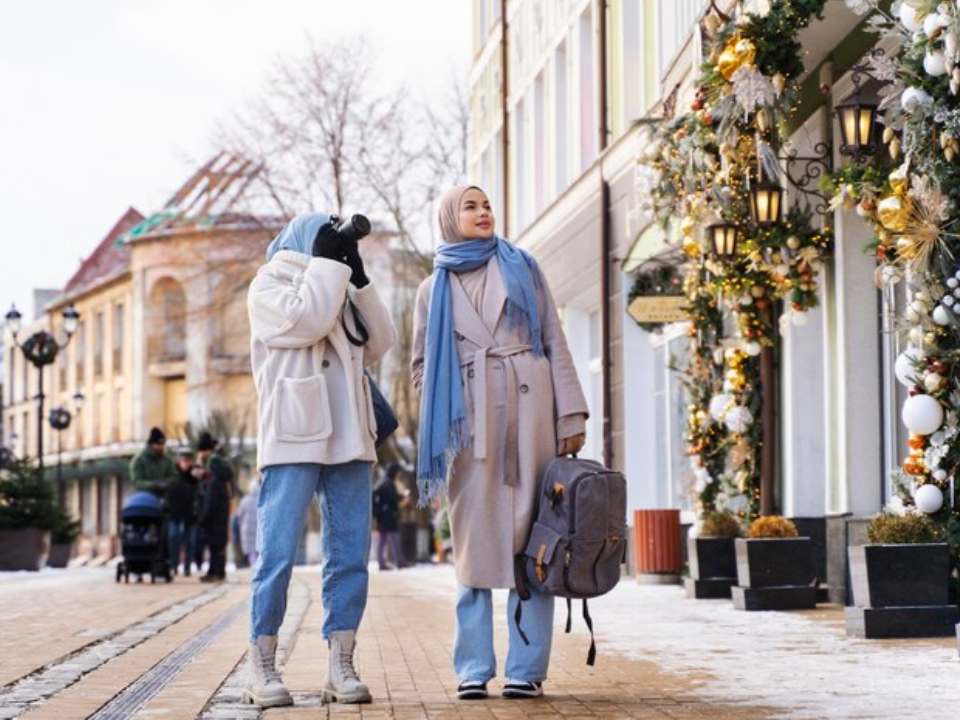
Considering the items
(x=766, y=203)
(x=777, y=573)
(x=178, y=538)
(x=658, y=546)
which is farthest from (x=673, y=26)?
(x=178, y=538)

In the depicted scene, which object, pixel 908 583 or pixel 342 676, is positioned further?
pixel 908 583

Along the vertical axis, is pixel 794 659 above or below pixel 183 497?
below

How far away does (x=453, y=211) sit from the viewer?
8.13 metres

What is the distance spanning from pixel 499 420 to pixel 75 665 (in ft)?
9.87

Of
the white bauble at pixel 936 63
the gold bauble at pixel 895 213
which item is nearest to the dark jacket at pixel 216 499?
the gold bauble at pixel 895 213

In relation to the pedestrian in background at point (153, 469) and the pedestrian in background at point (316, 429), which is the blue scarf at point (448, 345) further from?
the pedestrian in background at point (153, 469)

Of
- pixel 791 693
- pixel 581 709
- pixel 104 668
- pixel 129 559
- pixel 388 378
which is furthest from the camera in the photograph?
pixel 388 378

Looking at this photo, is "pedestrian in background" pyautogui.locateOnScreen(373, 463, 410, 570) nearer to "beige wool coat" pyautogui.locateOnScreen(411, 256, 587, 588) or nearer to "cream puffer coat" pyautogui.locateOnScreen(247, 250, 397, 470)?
"beige wool coat" pyautogui.locateOnScreen(411, 256, 587, 588)

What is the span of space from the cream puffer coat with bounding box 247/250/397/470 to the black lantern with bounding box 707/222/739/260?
300 inches

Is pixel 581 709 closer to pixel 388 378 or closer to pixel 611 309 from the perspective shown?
pixel 611 309

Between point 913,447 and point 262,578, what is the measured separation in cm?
468

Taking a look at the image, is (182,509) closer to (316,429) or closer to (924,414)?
(924,414)

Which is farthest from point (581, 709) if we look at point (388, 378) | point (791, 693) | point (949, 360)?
point (388, 378)

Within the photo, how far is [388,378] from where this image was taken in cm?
5394
